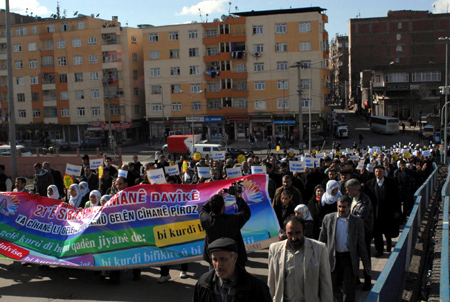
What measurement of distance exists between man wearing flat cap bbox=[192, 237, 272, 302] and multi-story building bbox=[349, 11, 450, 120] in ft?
217

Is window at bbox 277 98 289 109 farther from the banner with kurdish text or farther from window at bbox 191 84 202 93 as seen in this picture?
the banner with kurdish text

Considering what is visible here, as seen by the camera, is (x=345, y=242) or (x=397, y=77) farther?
(x=397, y=77)

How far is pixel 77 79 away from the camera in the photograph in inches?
2485

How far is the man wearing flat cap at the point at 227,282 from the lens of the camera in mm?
3721

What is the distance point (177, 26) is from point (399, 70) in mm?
30534

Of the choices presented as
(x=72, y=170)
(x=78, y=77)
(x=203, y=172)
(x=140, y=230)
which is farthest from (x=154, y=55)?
(x=140, y=230)

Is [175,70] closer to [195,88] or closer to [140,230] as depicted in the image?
[195,88]

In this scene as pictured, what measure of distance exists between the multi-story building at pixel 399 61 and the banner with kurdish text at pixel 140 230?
6182 centimetres

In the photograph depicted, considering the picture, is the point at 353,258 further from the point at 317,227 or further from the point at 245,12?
the point at 245,12

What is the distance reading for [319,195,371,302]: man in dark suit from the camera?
21.7ft

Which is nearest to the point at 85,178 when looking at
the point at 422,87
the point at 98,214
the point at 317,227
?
the point at 98,214

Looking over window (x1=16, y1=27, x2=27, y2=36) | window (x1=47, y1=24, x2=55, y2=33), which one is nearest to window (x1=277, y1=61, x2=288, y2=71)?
window (x1=47, y1=24, x2=55, y2=33)

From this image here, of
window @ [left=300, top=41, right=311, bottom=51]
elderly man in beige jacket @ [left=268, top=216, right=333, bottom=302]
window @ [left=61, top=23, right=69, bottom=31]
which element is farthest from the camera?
window @ [left=61, top=23, right=69, bottom=31]

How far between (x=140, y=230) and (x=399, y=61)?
278 ft
